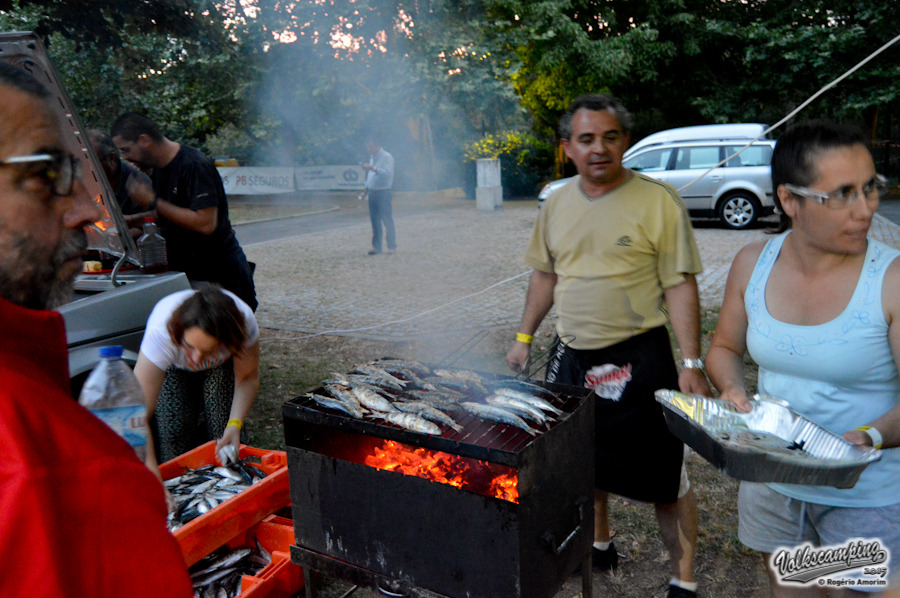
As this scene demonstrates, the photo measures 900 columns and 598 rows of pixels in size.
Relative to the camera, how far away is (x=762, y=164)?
540 inches

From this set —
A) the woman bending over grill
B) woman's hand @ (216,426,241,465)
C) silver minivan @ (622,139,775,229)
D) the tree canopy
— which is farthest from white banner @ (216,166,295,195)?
woman's hand @ (216,426,241,465)

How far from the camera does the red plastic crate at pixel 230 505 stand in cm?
306

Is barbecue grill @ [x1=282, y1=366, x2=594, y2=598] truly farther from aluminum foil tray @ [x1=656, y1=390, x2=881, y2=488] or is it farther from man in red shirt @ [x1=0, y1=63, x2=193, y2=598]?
man in red shirt @ [x1=0, y1=63, x2=193, y2=598]

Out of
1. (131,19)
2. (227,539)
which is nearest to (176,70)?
(131,19)

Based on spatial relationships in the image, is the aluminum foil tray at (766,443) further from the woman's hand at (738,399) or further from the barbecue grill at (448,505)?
the barbecue grill at (448,505)

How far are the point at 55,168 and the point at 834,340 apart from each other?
216cm

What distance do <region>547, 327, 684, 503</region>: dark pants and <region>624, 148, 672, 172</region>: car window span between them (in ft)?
40.3

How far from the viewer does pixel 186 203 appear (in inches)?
181

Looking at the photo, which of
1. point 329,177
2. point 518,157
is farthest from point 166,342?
point 329,177

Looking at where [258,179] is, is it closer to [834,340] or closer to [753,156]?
[753,156]

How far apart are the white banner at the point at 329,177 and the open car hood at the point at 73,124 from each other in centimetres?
2111

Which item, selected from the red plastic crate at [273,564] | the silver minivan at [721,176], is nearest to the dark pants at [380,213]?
the silver minivan at [721,176]

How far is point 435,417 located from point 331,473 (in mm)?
529

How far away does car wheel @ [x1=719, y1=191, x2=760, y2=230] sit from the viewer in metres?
14.0
